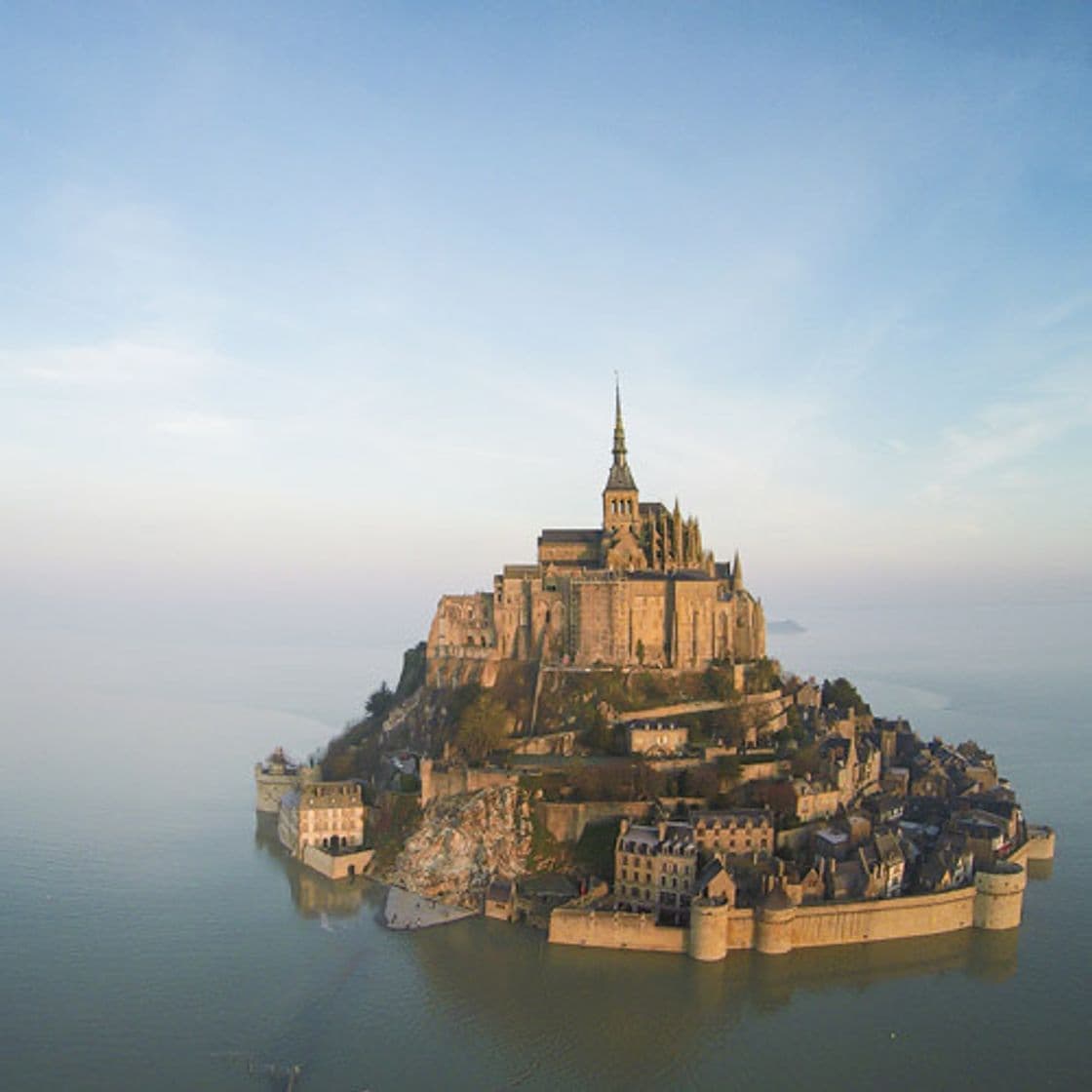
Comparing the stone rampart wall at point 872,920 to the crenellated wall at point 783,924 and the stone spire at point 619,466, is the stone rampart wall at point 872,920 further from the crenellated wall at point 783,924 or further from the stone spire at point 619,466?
the stone spire at point 619,466

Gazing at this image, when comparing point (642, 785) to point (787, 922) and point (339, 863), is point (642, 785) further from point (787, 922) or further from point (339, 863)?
point (339, 863)

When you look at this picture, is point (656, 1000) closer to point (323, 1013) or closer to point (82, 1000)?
point (323, 1013)

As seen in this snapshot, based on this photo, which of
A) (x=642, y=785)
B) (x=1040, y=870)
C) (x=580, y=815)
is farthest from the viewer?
(x=1040, y=870)

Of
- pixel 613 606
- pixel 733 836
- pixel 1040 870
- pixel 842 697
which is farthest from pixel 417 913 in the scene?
pixel 842 697

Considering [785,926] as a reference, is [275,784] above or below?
above

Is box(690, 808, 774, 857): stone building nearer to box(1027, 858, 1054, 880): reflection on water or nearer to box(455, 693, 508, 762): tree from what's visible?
box(455, 693, 508, 762): tree

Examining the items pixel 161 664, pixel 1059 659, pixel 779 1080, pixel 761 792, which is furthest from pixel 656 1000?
pixel 1059 659
